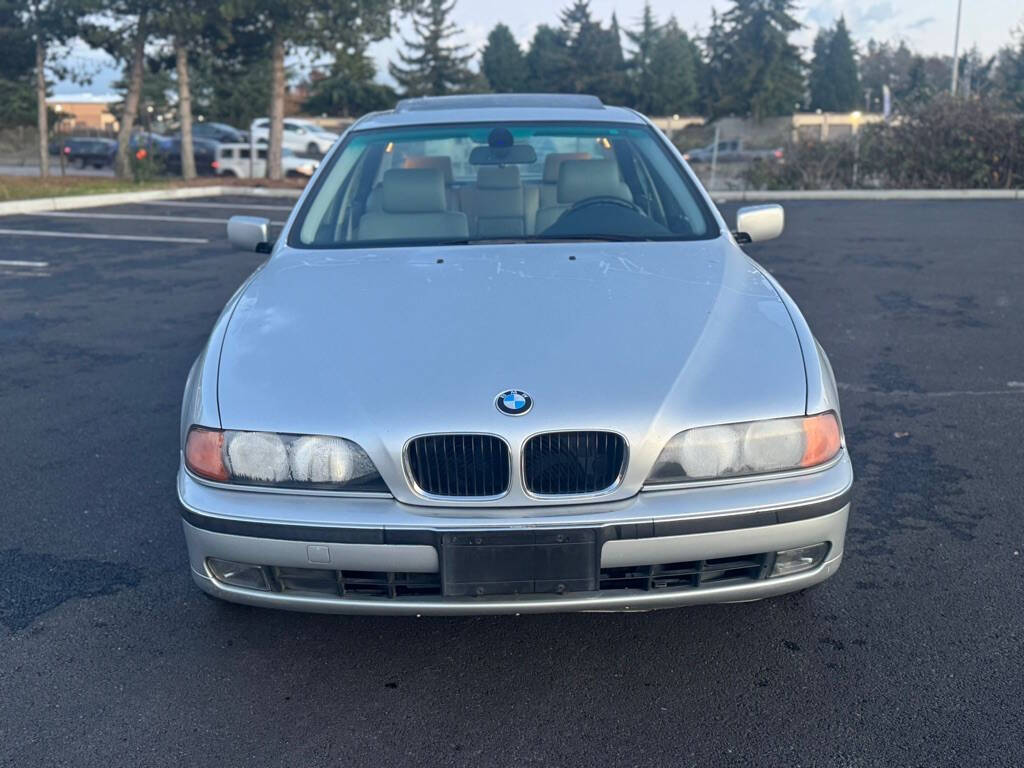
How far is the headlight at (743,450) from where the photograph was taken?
258cm

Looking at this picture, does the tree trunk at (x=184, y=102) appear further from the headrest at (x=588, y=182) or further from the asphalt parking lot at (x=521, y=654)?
the headrest at (x=588, y=182)

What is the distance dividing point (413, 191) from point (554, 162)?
74cm

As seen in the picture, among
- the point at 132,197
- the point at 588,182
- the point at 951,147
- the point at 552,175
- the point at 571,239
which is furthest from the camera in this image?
the point at 951,147

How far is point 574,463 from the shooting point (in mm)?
2551

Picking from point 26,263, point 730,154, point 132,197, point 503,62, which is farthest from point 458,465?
point 503,62

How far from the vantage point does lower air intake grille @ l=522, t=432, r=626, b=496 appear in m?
2.54

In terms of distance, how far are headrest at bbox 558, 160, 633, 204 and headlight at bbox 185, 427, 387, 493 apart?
1917mm

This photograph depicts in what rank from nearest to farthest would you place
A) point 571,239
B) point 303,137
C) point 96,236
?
1. point 571,239
2. point 96,236
3. point 303,137

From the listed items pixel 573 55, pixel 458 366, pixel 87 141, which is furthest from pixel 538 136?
pixel 573 55

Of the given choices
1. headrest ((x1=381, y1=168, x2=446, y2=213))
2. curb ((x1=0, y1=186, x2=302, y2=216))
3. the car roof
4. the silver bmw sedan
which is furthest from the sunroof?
curb ((x1=0, y1=186, x2=302, y2=216))

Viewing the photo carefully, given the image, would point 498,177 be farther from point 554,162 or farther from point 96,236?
point 96,236

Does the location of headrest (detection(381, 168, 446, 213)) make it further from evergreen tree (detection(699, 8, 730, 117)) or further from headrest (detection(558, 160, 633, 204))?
evergreen tree (detection(699, 8, 730, 117))

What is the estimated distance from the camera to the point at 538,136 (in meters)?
4.39

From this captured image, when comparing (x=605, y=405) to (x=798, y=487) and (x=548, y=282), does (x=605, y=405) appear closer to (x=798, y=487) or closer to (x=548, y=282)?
(x=798, y=487)
